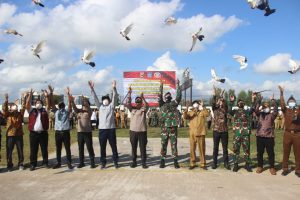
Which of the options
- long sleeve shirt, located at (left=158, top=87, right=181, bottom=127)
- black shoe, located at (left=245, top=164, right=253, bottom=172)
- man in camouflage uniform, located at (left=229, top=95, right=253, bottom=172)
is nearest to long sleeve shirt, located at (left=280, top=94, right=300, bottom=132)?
man in camouflage uniform, located at (left=229, top=95, right=253, bottom=172)

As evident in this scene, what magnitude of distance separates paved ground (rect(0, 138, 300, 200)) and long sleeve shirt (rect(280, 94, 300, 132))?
1.21 metres

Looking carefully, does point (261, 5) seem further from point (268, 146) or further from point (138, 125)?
point (138, 125)

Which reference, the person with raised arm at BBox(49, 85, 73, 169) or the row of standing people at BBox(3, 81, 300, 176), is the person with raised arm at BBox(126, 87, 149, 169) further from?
the person with raised arm at BBox(49, 85, 73, 169)

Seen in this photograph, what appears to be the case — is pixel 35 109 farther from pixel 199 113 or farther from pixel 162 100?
pixel 199 113

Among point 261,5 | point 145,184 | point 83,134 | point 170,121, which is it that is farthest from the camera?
point 83,134

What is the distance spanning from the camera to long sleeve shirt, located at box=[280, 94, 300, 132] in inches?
370

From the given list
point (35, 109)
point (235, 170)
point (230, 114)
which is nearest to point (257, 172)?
point (235, 170)

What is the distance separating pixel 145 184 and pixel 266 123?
368cm

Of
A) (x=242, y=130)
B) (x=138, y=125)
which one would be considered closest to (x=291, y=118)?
(x=242, y=130)

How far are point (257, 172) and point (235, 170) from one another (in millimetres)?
563

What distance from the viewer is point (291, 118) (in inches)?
372

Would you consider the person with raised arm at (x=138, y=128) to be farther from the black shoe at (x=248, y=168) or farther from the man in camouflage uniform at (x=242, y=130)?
the black shoe at (x=248, y=168)

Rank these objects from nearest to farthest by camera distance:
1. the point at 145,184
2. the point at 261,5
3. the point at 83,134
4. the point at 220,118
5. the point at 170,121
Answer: the point at 145,184 → the point at 261,5 → the point at 220,118 → the point at 170,121 → the point at 83,134

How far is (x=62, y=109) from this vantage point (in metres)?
10.5
